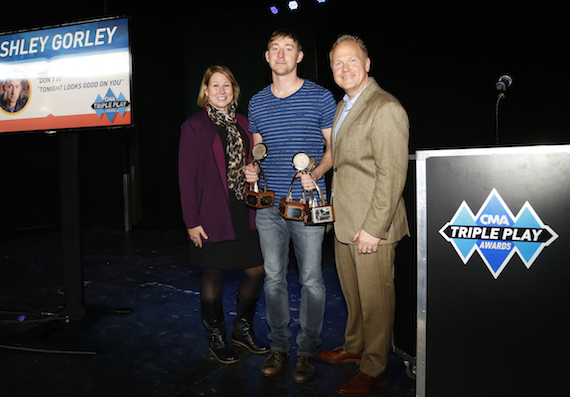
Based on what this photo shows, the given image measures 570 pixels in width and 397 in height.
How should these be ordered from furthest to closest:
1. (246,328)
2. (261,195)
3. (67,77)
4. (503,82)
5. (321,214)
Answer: (503,82)
(67,77)
(246,328)
(261,195)
(321,214)

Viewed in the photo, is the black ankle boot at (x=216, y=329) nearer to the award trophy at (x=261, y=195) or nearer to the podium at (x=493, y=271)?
the award trophy at (x=261, y=195)

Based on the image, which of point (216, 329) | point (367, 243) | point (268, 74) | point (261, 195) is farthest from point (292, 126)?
point (268, 74)

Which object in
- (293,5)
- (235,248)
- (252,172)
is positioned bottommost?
(235,248)

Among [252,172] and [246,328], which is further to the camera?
[246,328]

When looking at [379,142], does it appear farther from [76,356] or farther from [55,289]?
[55,289]

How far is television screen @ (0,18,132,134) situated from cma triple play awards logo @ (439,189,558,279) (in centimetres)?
182

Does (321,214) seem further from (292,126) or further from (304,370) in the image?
(304,370)

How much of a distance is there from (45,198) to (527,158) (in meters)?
6.72

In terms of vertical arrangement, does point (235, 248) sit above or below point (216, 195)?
below

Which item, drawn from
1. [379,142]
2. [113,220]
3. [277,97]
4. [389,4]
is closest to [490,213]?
[379,142]

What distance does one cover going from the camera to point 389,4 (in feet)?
15.2

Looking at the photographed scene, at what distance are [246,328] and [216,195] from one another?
2.49 ft

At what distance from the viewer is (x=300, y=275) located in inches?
76.0

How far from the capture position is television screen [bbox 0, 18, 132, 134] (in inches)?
90.4
